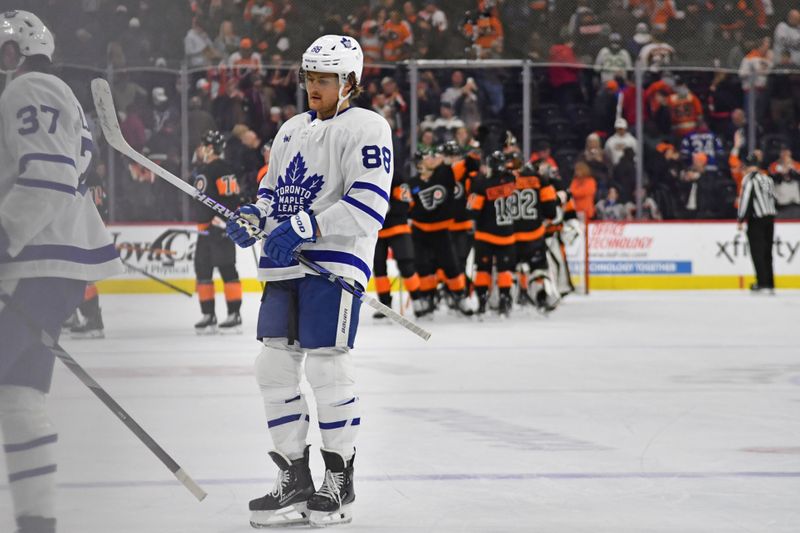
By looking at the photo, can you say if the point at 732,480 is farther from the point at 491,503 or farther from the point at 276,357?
the point at 276,357

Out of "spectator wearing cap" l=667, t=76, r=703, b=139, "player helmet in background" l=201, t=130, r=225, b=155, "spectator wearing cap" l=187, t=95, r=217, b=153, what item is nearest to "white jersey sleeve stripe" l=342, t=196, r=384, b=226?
"player helmet in background" l=201, t=130, r=225, b=155

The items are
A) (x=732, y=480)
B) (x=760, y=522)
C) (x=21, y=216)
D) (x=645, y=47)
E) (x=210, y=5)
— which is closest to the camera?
(x=21, y=216)

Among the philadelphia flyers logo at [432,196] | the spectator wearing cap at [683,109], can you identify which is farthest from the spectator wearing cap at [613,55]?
the philadelphia flyers logo at [432,196]

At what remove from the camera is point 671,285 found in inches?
538

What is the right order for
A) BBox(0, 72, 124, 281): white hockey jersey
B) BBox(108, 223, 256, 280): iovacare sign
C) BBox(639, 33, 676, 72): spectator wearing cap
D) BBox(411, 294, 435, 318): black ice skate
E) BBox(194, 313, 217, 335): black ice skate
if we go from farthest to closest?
BBox(639, 33, 676, 72): spectator wearing cap, BBox(108, 223, 256, 280): iovacare sign, BBox(411, 294, 435, 318): black ice skate, BBox(194, 313, 217, 335): black ice skate, BBox(0, 72, 124, 281): white hockey jersey

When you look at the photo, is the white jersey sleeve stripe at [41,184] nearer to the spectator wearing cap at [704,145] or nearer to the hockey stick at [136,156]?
the hockey stick at [136,156]

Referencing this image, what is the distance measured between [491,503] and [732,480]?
83 cm

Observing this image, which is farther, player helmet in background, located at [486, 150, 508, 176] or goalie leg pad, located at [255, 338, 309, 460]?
player helmet in background, located at [486, 150, 508, 176]

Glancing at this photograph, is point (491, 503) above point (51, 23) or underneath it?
underneath

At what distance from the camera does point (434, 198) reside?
34.6ft

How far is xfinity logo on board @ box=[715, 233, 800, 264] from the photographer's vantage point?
13.7 meters

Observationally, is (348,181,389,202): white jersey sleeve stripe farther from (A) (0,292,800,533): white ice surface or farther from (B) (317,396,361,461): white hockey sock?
(A) (0,292,800,533): white ice surface

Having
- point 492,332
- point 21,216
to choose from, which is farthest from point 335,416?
point 492,332

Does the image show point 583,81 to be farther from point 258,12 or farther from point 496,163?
point 258,12
